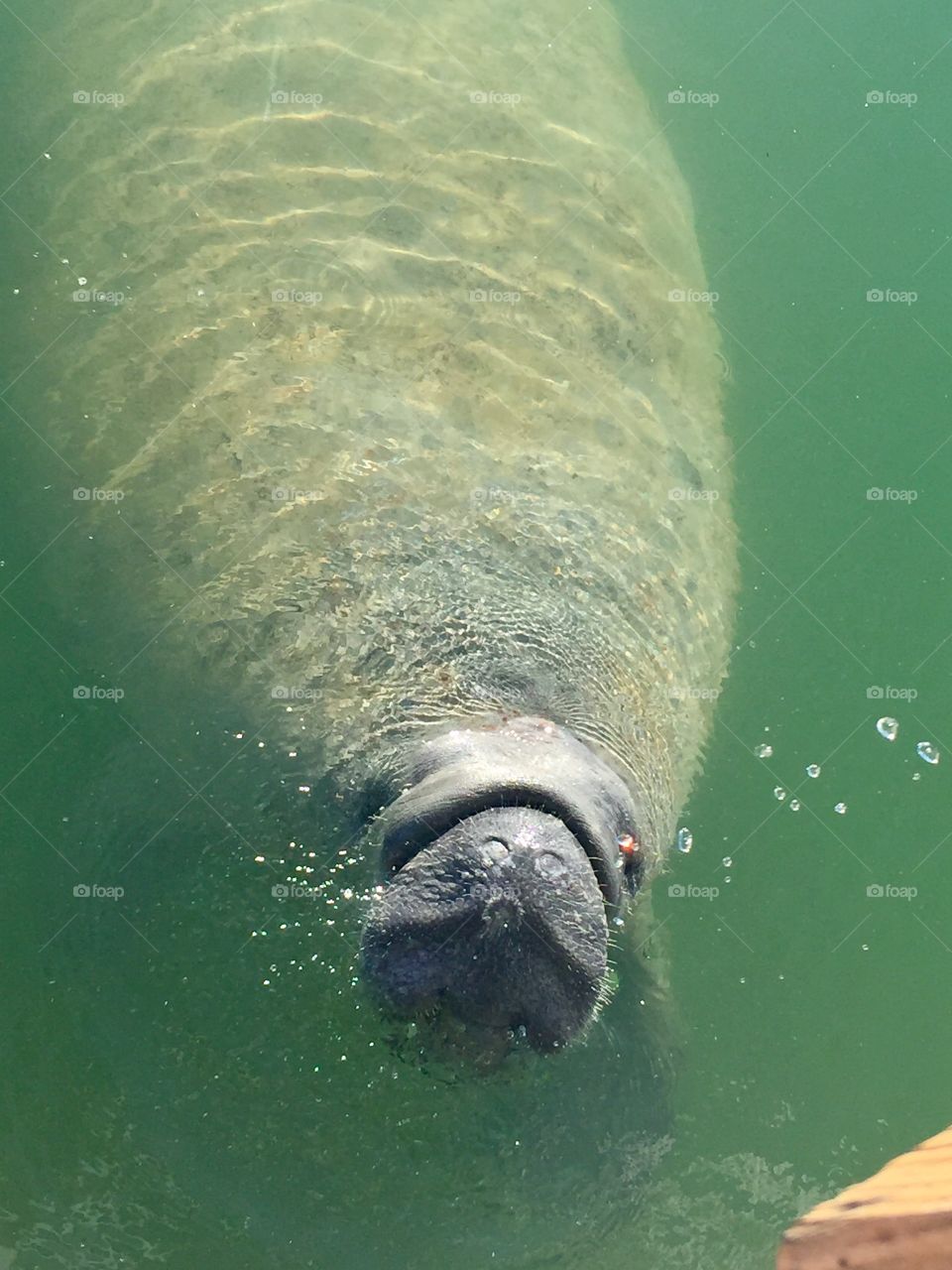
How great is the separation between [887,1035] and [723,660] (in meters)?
2.44

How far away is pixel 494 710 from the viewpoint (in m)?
4.57

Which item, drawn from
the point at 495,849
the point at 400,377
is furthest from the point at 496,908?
the point at 400,377

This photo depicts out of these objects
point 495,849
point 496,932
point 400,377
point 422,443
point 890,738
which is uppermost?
point 400,377

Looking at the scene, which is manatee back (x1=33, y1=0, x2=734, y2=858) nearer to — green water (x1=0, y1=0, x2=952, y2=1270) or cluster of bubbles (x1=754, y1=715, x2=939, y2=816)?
green water (x1=0, y1=0, x2=952, y2=1270)

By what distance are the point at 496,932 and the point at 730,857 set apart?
12.6 feet

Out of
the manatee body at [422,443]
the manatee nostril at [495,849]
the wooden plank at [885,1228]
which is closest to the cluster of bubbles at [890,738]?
the manatee body at [422,443]

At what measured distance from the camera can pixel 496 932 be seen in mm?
3531

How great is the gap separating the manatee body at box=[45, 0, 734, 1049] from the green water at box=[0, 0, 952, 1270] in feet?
1.74

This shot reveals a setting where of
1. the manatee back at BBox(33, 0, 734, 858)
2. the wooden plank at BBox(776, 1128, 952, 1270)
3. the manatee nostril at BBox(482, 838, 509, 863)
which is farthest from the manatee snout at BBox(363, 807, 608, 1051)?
the wooden plank at BBox(776, 1128, 952, 1270)

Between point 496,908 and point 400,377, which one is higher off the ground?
point 400,377

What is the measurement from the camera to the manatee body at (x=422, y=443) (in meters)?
4.01

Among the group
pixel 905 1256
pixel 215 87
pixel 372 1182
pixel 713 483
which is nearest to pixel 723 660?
pixel 713 483

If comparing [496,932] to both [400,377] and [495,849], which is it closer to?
[495,849]

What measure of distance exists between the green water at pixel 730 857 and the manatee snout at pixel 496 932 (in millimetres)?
1530
